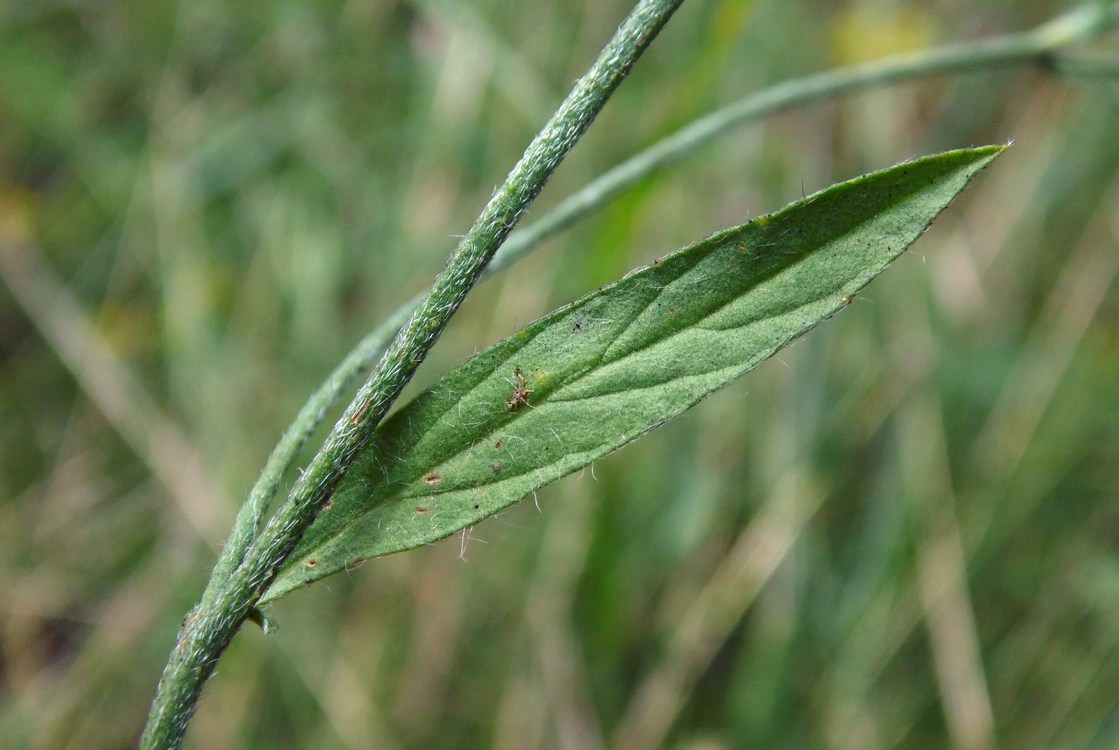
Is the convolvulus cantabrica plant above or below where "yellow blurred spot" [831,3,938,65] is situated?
above

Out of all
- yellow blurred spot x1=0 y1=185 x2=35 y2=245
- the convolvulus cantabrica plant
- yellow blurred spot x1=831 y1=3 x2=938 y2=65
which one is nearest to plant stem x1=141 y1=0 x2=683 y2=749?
the convolvulus cantabrica plant

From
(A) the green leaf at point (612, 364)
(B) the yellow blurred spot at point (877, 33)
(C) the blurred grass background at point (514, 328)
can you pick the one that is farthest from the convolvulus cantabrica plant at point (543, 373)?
(B) the yellow blurred spot at point (877, 33)

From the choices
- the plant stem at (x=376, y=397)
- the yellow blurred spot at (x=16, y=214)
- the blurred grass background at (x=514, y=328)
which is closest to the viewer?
the plant stem at (x=376, y=397)

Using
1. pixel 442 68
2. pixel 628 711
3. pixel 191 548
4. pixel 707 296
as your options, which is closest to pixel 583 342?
pixel 707 296

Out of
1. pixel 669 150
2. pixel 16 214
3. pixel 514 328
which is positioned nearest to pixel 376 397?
pixel 669 150

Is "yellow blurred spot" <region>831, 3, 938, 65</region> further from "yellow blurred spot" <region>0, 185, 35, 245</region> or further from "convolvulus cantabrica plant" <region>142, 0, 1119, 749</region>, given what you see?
"yellow blurred spot" <region>0, 185, 35, 245</region>

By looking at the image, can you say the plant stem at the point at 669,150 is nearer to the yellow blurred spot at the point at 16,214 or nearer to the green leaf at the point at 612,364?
the green leaf at the point at 612,364
